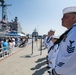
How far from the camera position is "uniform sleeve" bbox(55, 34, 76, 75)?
1.48m

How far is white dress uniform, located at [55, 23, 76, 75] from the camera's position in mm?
1481

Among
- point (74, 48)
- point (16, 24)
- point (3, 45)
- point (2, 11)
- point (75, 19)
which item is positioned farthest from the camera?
point (16, 24)

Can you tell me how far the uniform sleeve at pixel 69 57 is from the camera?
148 cm

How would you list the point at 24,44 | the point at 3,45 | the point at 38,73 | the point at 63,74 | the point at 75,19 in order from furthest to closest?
the point at 24,44 → the point at 3,45 → the point at 38,73 → the point at 75,19 → the point at 63,74

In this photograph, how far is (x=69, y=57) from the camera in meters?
1.49

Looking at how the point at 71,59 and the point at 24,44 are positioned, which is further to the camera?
the point at 24,44

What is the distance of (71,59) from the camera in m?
1.49

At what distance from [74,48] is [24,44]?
27675mm

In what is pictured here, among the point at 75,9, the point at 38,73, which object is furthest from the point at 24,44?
the point at 75,9

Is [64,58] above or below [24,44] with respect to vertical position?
above

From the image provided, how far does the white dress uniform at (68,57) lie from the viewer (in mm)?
1481

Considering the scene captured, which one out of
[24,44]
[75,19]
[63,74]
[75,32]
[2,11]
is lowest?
[24,44]

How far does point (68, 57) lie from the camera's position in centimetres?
150

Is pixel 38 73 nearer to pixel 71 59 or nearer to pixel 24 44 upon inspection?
pixel 71 59
